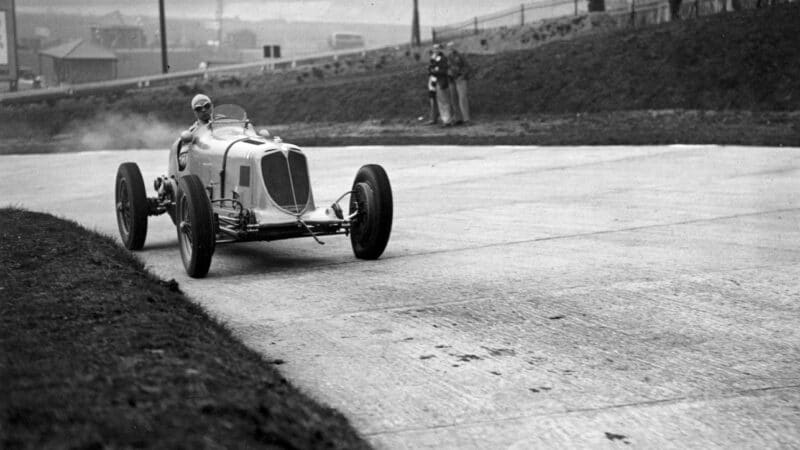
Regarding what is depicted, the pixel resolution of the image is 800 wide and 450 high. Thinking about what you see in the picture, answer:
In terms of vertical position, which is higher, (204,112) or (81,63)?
(81,63)

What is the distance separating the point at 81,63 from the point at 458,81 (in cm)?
7083

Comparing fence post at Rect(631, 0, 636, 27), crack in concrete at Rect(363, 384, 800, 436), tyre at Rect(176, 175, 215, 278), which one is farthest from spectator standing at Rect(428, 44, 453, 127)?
crack in concrete at Rect(363, 384, 800, 436)

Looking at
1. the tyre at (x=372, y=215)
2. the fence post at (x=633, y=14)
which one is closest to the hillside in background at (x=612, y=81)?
the fence post at (x=633, y=14)

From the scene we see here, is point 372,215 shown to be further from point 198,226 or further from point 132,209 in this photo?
point 132,209

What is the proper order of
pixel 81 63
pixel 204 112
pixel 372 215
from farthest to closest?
1. pixel 81 63
2. pixel 204 112
3. pixel 372 215

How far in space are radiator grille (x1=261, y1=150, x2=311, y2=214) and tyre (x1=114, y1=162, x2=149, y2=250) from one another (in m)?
1.69

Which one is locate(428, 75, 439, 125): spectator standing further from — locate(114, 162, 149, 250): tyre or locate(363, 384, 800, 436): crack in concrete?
Result: locate(363, 384, 800, 436): crack in concrete

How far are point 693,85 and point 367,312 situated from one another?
23.7 metres

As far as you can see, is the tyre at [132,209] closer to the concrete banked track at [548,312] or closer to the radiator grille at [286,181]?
the concrete banked track at [548,312]

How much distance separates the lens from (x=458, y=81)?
27516 millimetres

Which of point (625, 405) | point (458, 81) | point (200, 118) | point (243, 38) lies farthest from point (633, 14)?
point (243, 38)

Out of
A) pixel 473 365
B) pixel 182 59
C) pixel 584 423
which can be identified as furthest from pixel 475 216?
pixel 182 59

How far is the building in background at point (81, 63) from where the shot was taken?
298 ft

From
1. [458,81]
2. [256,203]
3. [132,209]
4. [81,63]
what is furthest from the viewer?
[81,63]
